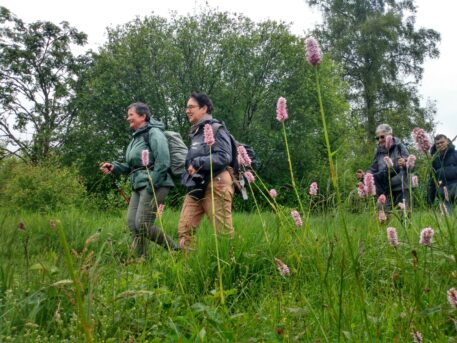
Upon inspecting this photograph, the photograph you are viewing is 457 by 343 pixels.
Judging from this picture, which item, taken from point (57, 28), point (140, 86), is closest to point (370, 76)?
point (140, 86)

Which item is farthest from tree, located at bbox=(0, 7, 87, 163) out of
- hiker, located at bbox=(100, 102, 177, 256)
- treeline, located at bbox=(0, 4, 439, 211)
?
hiker, located at bbox=(100, 102, 177, 256)

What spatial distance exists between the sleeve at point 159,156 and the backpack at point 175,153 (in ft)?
0.47

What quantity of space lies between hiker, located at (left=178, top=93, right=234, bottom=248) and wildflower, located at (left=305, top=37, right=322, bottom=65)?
9.07 feet

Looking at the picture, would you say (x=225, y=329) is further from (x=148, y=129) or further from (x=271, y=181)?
(x=271, y=181)

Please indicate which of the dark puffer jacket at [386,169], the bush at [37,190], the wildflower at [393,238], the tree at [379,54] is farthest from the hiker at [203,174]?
the tree at [379,54]

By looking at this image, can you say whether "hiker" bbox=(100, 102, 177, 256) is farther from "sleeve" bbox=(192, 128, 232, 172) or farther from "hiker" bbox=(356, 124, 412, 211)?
"hiker" bbox=(356, 124, 412, 211)

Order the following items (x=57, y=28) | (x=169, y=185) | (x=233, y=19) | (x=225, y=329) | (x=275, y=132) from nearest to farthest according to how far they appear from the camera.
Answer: (x=225, y=329), (x=169, y=185), (x=275, y=132), (x=233, y=19), (x=57, y=28)

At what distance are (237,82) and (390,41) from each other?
9.83 metres

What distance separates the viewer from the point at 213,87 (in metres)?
26.1

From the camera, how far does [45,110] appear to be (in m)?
31.7

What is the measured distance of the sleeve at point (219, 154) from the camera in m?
4.19

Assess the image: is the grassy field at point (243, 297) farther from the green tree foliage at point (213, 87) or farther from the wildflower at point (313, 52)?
the green tree foliage at point (213, 87)

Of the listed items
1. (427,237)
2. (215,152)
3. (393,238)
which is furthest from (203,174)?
(427,237)

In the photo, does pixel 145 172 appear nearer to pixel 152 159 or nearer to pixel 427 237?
pixel 152 159
